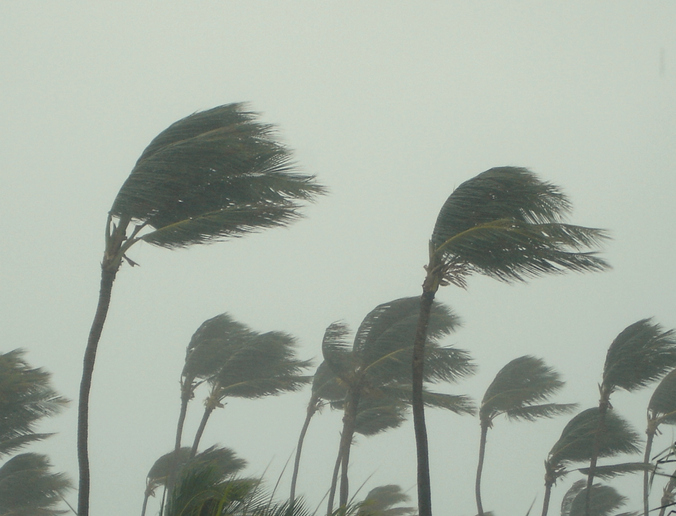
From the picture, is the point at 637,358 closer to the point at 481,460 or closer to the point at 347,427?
the point at 347,427

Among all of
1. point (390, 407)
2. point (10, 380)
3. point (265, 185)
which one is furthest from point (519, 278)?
point (390, 407)

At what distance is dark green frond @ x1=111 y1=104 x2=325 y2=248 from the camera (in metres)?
11.5

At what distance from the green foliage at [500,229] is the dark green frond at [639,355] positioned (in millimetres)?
10506

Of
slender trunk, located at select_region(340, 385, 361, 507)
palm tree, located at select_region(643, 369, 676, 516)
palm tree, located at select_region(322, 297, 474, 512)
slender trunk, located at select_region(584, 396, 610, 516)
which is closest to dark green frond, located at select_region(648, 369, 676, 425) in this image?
palm tree, located at select_region(643, 369, 676, 516)

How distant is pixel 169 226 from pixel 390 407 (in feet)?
40.6

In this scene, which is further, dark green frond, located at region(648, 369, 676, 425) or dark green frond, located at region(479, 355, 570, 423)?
dark green frond, located at region(479, 355, 570, 423)

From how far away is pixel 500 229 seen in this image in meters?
11.1

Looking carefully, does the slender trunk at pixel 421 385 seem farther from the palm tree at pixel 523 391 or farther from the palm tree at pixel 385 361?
the palm tree at pixel 523 391

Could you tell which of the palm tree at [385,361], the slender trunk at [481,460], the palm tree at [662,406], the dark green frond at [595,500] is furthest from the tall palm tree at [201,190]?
the dark green frond at [595,500]

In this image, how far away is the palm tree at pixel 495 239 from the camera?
36.4ft

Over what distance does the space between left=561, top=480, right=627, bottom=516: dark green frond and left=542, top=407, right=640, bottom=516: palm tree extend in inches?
380

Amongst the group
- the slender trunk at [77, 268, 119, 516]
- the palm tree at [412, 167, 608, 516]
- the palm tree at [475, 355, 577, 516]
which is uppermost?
the palm tree at [475, 355, 577, 516]

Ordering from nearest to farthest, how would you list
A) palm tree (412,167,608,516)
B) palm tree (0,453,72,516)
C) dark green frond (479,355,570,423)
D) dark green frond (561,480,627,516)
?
1. palm tree (412,167,608,516)
2. palm tree (0,453,72,516)
3. dark green frond (479,355,570,423)
4. dark green frond (561,480,627,516)

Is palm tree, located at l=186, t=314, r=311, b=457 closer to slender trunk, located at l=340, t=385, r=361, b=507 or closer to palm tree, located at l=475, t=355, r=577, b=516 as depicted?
slender trunk, located at l=340, t=385, r=361, b=507
